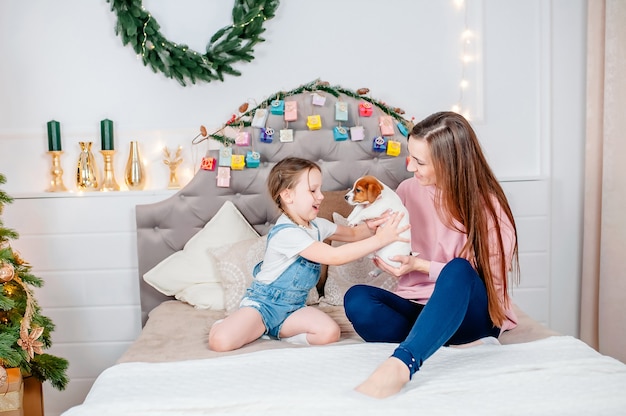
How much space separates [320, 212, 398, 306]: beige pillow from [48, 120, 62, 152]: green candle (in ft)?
4.09

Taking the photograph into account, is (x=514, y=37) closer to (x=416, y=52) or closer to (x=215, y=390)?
(x=416, y=52)

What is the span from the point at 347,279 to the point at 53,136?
1404mm

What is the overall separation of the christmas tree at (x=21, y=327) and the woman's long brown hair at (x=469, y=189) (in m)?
1.43

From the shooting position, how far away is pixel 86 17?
2.84 m

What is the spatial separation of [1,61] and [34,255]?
2.83ft

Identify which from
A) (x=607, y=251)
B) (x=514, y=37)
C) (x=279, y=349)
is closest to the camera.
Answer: (x=279, y=349)

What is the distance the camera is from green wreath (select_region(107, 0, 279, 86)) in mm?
2752

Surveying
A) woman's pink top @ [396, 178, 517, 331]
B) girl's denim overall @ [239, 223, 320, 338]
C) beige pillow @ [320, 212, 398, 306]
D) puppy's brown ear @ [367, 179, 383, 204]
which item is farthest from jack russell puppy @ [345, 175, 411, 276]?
beige pillow @ [320, 212, 398, 306]

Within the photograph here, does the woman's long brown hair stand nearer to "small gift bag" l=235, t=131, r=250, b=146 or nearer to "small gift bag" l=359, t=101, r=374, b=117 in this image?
"small gift bag" l=359, t=101, r=374, b=117

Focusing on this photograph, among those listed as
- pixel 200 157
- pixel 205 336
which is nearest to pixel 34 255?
pixel 200 157

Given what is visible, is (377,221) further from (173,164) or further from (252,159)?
(173,164)

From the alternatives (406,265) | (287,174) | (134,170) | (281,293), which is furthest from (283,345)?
(134,170)

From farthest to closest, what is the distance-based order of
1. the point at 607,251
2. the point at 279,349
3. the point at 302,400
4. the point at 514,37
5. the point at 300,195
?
the point at 514,37
the point at 607,251
the point at 300,195
the point at 279,349
the point at 302,400

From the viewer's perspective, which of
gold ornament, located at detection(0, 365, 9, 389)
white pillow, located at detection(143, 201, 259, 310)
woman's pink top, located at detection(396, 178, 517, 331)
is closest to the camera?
woman's pink top, located at detection(396, 178, 517, 331)
